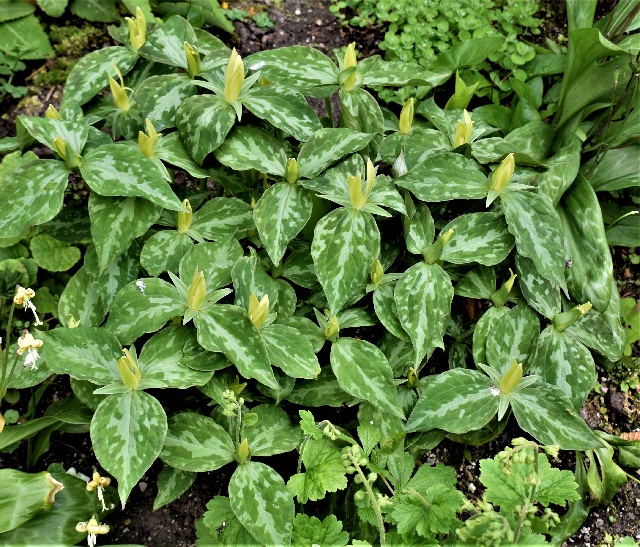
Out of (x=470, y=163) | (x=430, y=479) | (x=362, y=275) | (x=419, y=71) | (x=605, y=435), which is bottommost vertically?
(x=605, y=435)

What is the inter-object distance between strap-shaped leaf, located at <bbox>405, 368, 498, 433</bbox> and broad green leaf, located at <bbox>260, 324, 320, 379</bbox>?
0.36 meters

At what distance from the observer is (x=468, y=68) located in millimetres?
2926

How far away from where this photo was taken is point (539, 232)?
205 centimetres

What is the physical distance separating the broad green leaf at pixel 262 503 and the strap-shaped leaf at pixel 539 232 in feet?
3.42

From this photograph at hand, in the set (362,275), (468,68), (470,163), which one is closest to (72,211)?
(362,275)

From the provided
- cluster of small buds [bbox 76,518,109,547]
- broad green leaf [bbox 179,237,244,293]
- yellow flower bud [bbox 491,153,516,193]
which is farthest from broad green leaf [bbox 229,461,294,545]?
yellow flower bud [bbox 491,153,516,193]

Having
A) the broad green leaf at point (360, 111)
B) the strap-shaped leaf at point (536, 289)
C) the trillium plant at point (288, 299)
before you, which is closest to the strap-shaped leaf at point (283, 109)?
the trillium plant at point (288, 299)

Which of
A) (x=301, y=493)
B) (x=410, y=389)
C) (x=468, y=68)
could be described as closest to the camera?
(x=301, y=493)

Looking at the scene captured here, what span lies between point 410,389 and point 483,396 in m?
0.24

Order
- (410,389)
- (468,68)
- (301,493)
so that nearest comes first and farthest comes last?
(301,493) → (410,389) → (468,68)

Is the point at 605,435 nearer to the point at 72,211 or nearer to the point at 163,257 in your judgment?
the point at 163,257

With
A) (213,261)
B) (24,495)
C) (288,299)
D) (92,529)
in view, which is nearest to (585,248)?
(288,299)

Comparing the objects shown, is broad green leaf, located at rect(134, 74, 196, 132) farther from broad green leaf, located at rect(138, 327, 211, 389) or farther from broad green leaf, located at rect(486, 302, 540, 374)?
broad green leaf, located at rect(486, 302, 540, 374)

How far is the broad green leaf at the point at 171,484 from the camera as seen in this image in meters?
1.85
